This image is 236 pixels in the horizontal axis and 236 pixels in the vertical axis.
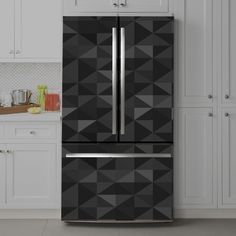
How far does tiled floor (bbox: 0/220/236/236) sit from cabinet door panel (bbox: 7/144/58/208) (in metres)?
0.19

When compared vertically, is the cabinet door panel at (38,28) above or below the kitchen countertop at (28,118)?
above

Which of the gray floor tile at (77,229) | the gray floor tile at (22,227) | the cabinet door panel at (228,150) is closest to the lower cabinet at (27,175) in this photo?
the gray floor tile at (22,227)

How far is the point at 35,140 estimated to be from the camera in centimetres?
446

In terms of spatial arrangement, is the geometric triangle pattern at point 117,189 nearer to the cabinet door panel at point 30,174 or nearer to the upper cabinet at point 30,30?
the cabinet door panel at point 30,174

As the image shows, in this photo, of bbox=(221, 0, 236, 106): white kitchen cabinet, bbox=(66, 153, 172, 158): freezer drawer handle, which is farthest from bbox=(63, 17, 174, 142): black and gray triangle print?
bbox=(221, 0, 236, 106): white kitchen cabinet

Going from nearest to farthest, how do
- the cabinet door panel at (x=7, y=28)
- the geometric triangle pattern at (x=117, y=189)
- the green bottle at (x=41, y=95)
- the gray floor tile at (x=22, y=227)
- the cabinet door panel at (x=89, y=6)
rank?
the gray floor tile at (x=22, y=227) < the geometric triangle pattern at (x=117, y=189) < the cabinet door panel at (x=89, y=6) < the cabinet door panel at (x=7, y=28) < the green bottle at (x=41, y=95)

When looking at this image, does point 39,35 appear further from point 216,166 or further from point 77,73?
point 216,166

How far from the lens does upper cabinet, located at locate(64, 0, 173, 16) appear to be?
4.42m

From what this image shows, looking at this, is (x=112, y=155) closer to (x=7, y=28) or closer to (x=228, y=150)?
(x=228, y=150)

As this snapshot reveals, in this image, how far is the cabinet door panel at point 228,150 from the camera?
4.47m

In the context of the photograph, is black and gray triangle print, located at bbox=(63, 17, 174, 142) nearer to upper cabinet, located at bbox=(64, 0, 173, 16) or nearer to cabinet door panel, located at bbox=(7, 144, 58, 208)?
upper cabinet, located at bbox=(64, 0, 173, 16)

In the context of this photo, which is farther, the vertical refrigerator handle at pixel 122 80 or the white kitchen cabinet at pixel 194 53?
the white kitchen cabinet at pixel 194 53

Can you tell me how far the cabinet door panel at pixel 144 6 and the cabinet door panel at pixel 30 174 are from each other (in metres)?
1.29

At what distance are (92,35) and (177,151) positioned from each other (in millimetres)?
1179
